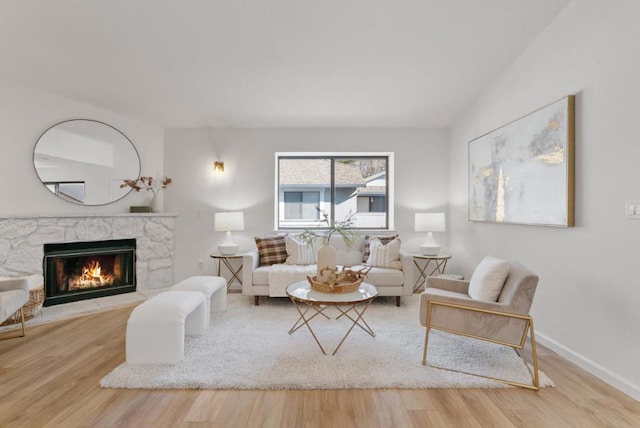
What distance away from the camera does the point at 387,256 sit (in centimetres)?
394

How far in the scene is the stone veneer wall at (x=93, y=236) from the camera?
342 cm

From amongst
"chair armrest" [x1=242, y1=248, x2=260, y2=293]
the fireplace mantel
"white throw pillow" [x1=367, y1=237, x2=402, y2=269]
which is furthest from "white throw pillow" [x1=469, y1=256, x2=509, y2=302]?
the fireplace mantel

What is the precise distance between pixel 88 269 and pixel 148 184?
133cm

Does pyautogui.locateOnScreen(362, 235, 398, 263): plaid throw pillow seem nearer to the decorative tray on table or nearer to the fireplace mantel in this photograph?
the decorative tray on table

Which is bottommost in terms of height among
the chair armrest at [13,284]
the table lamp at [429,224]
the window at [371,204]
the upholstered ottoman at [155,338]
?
the upholstered ottoman at [155,338]

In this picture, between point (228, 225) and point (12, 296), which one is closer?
point (12, 296)

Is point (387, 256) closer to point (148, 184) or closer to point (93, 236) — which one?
point (148, 184)

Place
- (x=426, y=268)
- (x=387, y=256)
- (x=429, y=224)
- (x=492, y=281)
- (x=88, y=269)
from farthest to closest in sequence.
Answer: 1. (x=426, y=268)
2. (x=429, y=224)
3. (x=88, y=269)
4. (x=387, y=256)
5. (x=492, y=281)

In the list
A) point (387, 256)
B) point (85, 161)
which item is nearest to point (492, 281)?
point (387, 256)

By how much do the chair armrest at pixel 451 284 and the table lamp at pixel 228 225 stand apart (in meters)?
2.57

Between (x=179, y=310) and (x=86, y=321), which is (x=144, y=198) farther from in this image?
(x=179, y=310)

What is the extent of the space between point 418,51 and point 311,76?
3.60 ft

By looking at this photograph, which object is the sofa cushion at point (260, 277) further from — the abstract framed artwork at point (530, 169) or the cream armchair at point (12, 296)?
the abstract framed artwork at point (530, 169)

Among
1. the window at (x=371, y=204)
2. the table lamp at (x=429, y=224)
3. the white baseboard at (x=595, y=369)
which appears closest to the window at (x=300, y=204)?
the window at (x=371, y=204)
